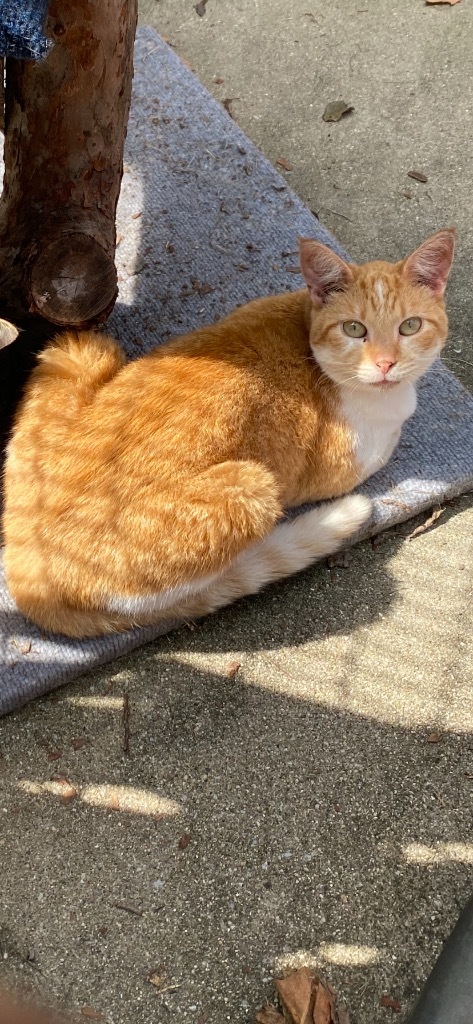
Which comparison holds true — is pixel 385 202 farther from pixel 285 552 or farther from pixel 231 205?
pixel 285 552

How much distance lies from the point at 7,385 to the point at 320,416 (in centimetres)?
98

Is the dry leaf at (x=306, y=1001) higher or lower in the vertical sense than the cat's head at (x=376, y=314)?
lower

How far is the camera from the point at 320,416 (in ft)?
8.52

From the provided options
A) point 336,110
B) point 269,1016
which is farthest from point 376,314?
point 336,110

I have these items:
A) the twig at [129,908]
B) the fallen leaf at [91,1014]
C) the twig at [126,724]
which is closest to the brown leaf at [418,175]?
the twig at [126,724]

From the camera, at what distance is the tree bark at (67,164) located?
239cm

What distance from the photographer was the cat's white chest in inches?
102

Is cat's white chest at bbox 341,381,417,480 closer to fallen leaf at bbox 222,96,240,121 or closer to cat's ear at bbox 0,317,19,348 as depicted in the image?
cat's ear at bbox 0,317,19,348

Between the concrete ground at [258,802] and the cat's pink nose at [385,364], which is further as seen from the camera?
the cat's pink nose at [385,364]

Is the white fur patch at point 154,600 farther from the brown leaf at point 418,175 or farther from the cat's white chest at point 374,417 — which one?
Answer: the brown leaf at point 418,175

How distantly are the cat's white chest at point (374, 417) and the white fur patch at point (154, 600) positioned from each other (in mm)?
624

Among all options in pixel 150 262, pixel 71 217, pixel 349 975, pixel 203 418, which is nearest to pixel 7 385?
pixel 71 217

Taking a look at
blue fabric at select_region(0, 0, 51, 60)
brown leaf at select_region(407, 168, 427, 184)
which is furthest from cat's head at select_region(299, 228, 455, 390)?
brown leaf at select_region(407, 168, 427, 184)

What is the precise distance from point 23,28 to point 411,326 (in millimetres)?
1243
